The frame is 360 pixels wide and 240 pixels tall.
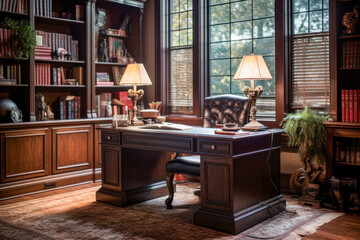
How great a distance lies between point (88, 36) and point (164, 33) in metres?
1.16

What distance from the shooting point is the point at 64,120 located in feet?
16.2

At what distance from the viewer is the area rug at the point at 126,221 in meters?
3.21

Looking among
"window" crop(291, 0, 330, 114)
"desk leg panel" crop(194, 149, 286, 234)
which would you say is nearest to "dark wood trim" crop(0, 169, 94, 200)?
"desk leg panel" crop(194, 149, 286, 234)

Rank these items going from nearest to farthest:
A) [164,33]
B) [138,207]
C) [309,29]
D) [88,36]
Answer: [138,207] < [309,29] < [88,36] < [164,33]

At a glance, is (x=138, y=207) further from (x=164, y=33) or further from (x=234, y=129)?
(x=164, y=33)

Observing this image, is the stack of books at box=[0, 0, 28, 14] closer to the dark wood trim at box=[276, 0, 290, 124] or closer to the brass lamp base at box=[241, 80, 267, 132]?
the brass lamp base at box=[241, 80, 267, 132]

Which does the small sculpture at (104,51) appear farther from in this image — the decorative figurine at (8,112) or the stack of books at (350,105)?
the stack of books at (350,105)

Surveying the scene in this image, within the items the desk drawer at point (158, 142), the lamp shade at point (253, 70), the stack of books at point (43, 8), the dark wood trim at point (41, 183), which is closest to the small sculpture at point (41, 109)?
the dark wood trim at point (41, 183)

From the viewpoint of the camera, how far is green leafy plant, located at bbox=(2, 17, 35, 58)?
452 centimetres

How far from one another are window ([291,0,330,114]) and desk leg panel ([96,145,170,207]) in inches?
69.3

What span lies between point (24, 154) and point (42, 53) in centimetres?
124

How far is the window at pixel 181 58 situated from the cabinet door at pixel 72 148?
4.37 feet

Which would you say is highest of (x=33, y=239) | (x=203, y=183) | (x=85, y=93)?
(x=85, y=93)

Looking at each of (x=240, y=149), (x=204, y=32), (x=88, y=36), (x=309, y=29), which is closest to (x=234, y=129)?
(x=240, y=149)
